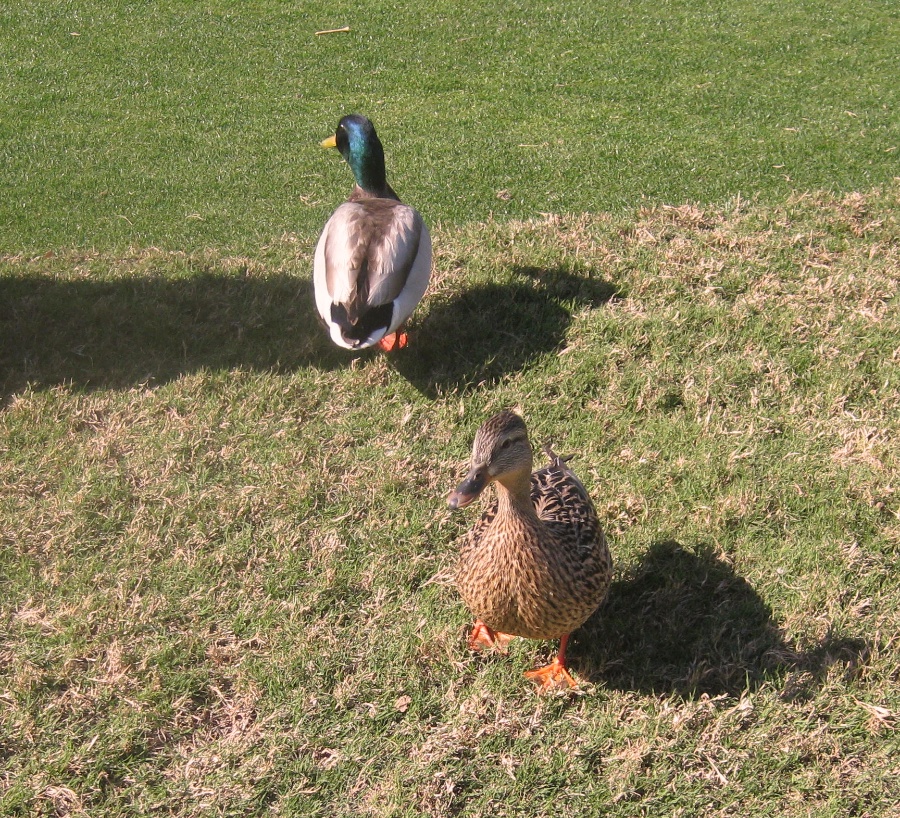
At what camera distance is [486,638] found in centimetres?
326

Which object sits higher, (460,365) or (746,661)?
(460,365)

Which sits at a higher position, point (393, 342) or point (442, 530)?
point (393, 342)

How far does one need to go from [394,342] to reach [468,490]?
2161mm

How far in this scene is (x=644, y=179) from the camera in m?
6.21

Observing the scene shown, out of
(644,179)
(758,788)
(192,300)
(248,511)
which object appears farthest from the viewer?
(644,179)

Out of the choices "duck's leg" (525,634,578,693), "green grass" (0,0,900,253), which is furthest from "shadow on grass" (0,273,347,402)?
"duck's leg" (525,634,578,693)

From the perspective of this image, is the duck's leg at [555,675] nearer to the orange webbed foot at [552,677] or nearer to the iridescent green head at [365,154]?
the orange webbed foot at [552,677]

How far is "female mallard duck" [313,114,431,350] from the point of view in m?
4.14

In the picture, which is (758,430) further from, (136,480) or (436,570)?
(136,480)

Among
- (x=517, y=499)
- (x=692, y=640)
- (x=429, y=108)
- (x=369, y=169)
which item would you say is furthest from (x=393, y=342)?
(x=429, y=108)

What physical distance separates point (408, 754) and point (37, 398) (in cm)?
261

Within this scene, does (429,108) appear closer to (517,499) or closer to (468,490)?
(517,499)

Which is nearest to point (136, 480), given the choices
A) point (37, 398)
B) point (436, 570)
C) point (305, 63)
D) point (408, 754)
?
point (37, 398)

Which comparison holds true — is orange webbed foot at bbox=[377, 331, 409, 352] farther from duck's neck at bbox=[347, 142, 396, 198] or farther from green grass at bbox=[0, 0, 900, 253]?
green grass at bbox=[0, 0, 900, 253]
